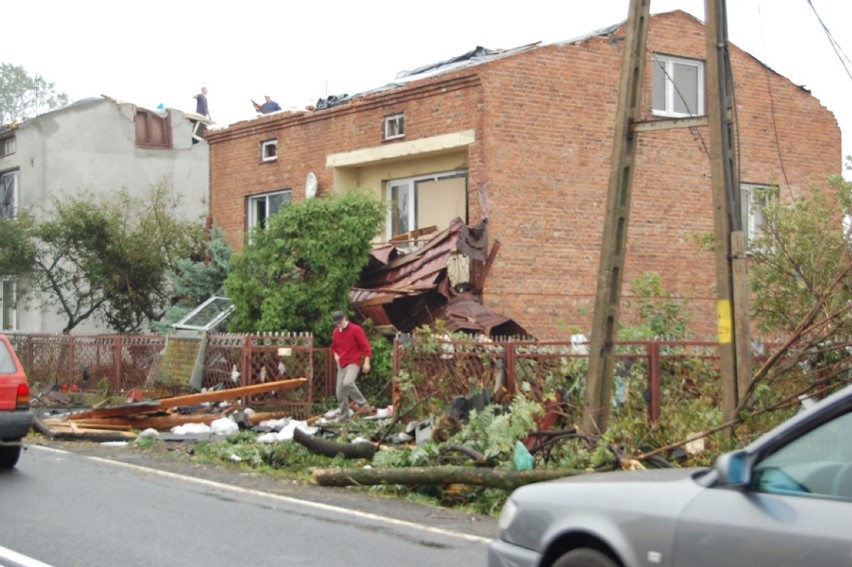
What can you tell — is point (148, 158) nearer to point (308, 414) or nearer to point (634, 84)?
point (308, 414)

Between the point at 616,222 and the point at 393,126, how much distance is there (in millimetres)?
10747

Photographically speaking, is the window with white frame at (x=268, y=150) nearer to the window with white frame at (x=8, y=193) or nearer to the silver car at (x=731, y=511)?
the window with white frame at (x=8, y=193)

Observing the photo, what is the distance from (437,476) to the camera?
437 inches

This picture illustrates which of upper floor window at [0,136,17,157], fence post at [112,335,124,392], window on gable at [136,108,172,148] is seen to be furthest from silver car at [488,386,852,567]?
upper floor window at [0,136,17,157]

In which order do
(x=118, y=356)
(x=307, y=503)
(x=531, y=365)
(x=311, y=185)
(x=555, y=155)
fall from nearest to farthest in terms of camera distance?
1. (x=307, y=503)
2. (x=531, y=365)
3. (x=555, y=155)
4. (x=118, y=356)
5. (x=311, y=185)

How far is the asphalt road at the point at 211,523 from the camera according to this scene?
8.16 m

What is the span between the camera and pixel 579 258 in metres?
20.5

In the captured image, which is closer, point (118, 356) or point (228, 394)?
point (228, 394)

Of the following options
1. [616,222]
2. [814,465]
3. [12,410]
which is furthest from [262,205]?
[814,465]

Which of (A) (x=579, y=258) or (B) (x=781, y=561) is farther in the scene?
(A) (x=579, y=258)

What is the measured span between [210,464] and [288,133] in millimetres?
11412

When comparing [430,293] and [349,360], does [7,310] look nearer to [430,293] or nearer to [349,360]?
[430,293]

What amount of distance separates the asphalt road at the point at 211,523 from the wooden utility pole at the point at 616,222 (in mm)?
2204

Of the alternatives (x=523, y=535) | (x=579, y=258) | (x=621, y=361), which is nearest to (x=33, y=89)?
(x=579, y=258)
